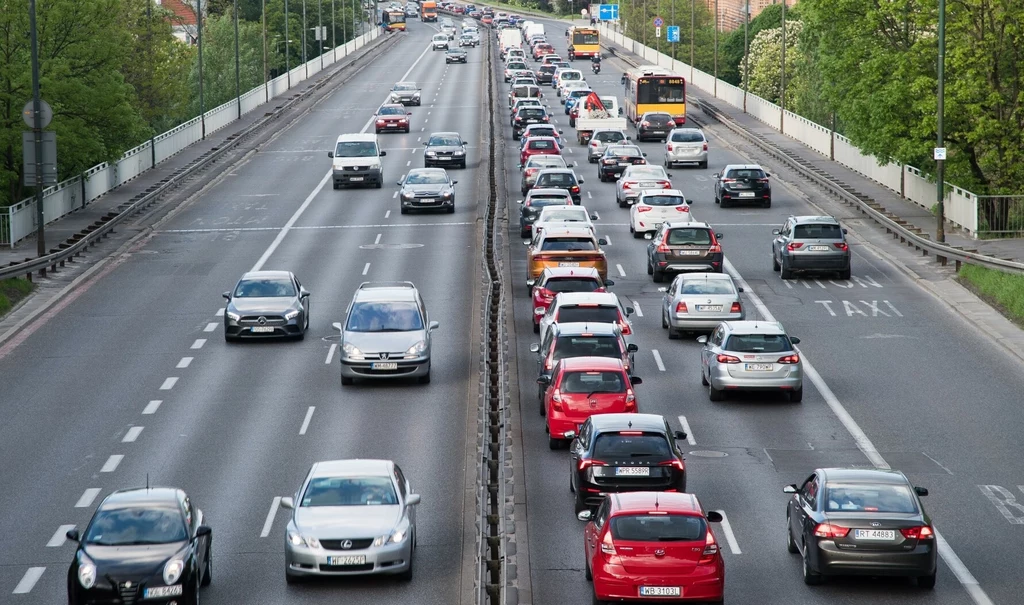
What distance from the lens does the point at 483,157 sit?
70.1 meters

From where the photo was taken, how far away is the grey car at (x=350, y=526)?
18.7 m

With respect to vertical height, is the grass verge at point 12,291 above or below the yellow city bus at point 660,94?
below

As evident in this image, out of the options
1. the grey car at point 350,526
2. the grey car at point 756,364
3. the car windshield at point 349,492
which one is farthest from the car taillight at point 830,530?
the grey car at point 756,364

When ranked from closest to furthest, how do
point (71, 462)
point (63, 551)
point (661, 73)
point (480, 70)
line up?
1. point (63, 551)
2. point (71, 462)
3. point (661, 73)
4. point (480, 70)

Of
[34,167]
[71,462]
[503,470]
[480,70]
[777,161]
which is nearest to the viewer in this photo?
[503,470]

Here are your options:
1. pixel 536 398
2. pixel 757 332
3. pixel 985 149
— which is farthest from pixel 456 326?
pixel 985 149

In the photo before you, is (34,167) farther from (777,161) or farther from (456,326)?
(777,161)

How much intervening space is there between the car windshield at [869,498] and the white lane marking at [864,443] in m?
1.31

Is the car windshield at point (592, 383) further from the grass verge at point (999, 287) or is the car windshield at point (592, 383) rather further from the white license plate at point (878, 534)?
the grass verge at point (999, 287)

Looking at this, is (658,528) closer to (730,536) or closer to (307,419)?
(730,536)

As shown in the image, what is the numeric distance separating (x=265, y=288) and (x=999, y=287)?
1774cm

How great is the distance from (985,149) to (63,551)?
3833cm

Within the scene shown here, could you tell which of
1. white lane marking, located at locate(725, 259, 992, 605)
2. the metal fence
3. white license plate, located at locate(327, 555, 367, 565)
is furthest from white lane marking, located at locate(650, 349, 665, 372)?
the metal fence

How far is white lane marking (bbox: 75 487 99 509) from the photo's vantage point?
22594 mm
